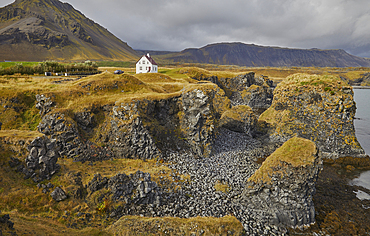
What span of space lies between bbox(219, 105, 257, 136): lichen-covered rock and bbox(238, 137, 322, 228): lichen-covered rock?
72.3 ft

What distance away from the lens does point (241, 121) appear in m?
44.1

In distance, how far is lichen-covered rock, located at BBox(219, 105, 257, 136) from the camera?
4375 cm

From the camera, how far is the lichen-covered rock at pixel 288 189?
19.7 metres

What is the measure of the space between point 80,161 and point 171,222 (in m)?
16.7

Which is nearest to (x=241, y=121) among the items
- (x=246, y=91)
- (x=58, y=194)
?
(x=58, y=194)

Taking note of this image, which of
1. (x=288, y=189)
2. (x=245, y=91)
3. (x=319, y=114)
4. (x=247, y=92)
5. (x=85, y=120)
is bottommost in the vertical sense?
(x=288, y=189)

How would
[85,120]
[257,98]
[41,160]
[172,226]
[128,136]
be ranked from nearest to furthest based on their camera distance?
[172,226] < [41,160] < [128,136] < [85,120] < [257,98]

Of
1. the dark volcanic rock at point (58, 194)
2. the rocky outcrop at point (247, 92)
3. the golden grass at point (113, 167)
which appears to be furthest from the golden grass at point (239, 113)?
the rocky outcrop at point (247, 92)

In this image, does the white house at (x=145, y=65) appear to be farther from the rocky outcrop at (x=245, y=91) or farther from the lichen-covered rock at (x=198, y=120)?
the lichen-covered rock at (x=198, y=120)

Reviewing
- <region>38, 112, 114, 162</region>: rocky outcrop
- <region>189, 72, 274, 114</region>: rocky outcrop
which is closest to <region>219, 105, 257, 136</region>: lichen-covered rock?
<region>38, 112, 114, 162</region>: rocky outcrop

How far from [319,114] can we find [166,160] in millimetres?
33166

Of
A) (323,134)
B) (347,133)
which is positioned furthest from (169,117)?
(347,133)

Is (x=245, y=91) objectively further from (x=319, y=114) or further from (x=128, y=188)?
(x=128, y=188)

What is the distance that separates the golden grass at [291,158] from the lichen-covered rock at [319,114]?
1870cm
